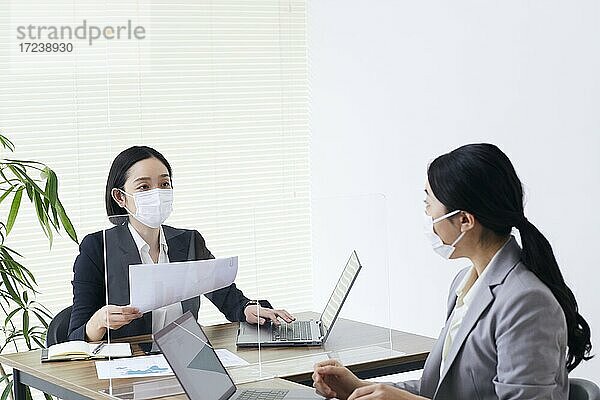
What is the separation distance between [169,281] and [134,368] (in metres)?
0.25

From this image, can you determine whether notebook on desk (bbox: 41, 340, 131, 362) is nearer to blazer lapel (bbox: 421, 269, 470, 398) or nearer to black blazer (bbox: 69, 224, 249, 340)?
black blazer (bbox: 69, 224, 249, 340)

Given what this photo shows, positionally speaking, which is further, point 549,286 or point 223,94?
point 223,94

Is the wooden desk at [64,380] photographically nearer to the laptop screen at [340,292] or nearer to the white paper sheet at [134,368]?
the white paper sheet at [134,368]

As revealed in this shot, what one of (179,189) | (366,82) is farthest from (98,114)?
(366,82)

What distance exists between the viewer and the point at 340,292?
2.82 meters

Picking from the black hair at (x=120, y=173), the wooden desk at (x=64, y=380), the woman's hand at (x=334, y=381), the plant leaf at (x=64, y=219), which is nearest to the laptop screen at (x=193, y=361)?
the wooden desk at (x=64, y=380)

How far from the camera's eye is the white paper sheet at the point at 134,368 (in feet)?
8.61

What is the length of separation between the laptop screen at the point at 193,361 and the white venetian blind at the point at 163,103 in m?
1.68

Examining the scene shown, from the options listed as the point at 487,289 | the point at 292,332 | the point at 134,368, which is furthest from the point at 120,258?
the point at 487,289

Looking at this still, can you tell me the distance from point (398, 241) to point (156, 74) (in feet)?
4.51

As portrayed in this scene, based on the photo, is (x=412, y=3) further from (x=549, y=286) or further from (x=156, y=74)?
(x=549, y=286)

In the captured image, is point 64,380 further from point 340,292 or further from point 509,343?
point 509,343

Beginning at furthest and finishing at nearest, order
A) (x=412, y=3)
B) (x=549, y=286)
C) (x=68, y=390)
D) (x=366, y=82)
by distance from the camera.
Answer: (x=366, y=82)
(x=412, y=3)
(x=68, y=390)
(x=549, y=286)

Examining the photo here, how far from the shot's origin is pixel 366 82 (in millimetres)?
4617
